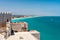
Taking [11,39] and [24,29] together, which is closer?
[11,39]

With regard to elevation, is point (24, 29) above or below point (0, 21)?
below

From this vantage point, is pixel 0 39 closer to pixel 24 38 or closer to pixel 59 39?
pixel 24 38

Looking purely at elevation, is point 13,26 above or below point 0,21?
below

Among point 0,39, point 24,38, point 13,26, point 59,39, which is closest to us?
point 0,39

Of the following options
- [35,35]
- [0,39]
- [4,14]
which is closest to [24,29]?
[35,35]

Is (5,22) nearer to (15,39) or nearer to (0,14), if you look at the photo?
(0,14)

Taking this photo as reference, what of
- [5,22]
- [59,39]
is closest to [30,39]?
[5,22]

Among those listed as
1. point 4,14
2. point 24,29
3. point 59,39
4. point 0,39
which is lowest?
point 59,39

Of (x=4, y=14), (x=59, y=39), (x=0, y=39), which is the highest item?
(x=4, y=14)

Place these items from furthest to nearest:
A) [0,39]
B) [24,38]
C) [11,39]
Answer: [24,38]
[11,39]
[0,39]
